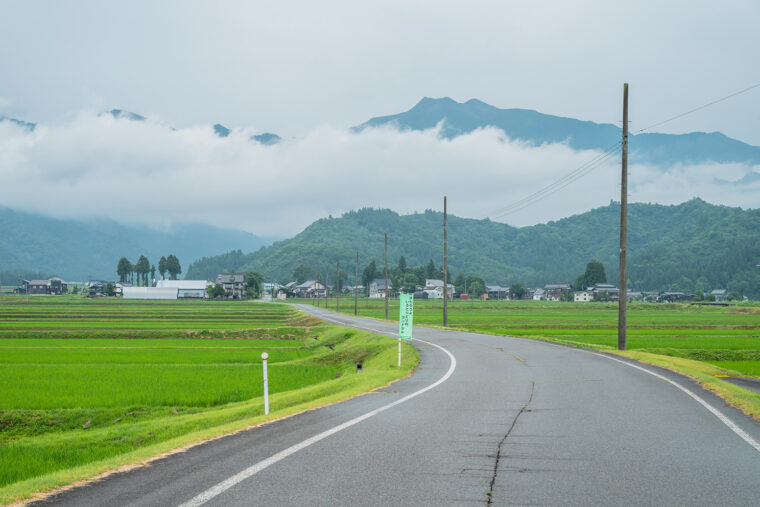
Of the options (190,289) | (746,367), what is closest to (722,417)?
(746,367)

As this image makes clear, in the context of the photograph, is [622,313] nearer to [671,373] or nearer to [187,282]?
[671,373]

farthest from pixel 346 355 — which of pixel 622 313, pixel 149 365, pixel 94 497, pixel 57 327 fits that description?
pixel 57 327

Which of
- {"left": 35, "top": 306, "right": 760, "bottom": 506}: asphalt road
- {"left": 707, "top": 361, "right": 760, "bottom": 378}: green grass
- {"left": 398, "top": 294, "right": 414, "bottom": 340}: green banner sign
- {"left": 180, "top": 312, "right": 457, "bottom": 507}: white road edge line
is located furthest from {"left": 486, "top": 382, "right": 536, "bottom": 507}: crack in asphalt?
{"left": 707, "top": 361, "right": 760, "bottom": 378}: green grass

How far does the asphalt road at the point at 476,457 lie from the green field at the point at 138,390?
131cm

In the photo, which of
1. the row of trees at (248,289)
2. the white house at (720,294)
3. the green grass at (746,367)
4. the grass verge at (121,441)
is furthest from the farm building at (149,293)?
the grass verge at (121,441)

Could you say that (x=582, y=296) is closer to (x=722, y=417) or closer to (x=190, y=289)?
(x=190, y=289)

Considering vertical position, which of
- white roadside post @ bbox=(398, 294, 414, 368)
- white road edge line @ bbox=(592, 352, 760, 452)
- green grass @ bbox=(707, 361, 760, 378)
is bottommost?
green grass @ bbox=(707, 361, 760, 378)

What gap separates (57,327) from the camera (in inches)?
2037

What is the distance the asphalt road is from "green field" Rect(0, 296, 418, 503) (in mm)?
1308

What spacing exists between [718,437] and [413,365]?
12.1 meters

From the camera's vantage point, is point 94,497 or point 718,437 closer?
point 94,497

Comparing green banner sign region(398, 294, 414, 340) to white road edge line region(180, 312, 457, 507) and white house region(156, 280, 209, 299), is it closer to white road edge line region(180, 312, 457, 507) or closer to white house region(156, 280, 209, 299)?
white road edge line region(180, 312, 457, 507)

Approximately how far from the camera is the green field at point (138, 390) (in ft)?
36.9

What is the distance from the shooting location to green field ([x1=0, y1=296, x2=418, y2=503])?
11.2 m
